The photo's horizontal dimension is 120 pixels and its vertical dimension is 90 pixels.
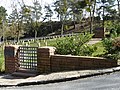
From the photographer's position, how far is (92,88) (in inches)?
261

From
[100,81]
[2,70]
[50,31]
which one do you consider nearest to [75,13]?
[50,31]

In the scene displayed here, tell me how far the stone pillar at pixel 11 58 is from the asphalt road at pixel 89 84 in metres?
2.65

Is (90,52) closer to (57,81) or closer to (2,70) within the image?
(57,81)

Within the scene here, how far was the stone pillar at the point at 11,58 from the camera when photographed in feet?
34.7

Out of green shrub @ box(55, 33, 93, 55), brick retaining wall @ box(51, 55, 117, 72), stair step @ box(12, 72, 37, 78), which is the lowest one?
stair step @ box(12, 72, 37, 78)

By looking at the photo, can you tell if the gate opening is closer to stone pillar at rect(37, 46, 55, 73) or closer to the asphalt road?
stone pillar at rect(37, 46, 55, 73)

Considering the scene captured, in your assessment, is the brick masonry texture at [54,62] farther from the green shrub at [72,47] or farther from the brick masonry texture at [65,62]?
the green shrub at [72,47]

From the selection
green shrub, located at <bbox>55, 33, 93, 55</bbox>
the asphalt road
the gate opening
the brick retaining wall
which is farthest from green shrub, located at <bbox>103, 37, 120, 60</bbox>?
the gate opening

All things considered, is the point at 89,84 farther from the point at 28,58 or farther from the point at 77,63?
the point at 28,58

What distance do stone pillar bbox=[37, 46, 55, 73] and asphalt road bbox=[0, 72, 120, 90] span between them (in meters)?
1.98

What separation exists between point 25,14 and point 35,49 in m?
40.5

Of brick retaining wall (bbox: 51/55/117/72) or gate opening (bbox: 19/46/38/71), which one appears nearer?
brick retaining wall (bbox: 51/55/117/72)

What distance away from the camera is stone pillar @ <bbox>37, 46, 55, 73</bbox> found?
9570 mm

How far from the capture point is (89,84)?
7.07 metres
